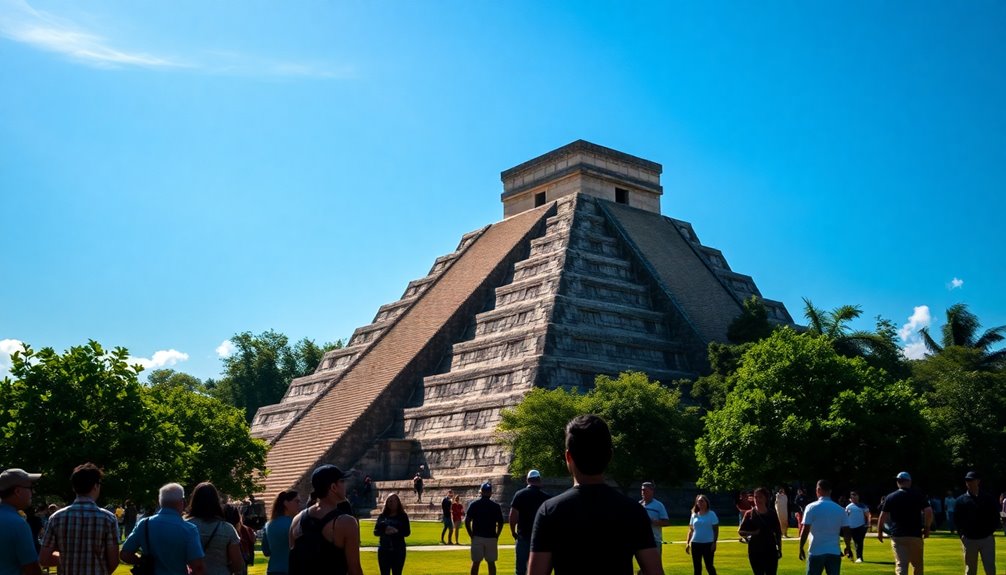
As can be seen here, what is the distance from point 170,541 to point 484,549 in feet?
27.6

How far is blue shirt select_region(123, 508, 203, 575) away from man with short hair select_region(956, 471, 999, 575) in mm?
10679

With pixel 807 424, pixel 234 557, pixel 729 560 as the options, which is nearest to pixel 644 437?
pixel 807 424

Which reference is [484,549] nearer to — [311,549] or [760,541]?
[760,541]

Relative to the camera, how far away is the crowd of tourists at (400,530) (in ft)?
16.8

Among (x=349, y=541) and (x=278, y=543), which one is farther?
(x=278, y=543)

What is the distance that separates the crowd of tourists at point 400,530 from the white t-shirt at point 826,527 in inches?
0.5

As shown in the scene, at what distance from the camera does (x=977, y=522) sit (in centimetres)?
1380

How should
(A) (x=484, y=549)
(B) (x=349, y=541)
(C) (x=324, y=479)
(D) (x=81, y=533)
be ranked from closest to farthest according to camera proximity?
(B) (x=349, y=541)
(C) (x=324, y=479)
(D) (x=81, y=533)
(A) (x=484, y=549)

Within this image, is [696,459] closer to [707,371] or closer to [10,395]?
[707,371]

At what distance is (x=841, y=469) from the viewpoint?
31938 millimetres

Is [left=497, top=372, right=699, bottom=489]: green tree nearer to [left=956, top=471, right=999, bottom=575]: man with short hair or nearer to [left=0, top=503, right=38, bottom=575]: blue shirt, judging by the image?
[left=956, top=471, right=999, bottom=575]: man with short hair

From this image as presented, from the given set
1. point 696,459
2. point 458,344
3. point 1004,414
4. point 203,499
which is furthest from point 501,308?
point 203,499

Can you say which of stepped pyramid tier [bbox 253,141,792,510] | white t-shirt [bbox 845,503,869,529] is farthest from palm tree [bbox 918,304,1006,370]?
white t-shirt [bbox 845,503,869,529]

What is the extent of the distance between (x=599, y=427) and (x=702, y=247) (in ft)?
183
